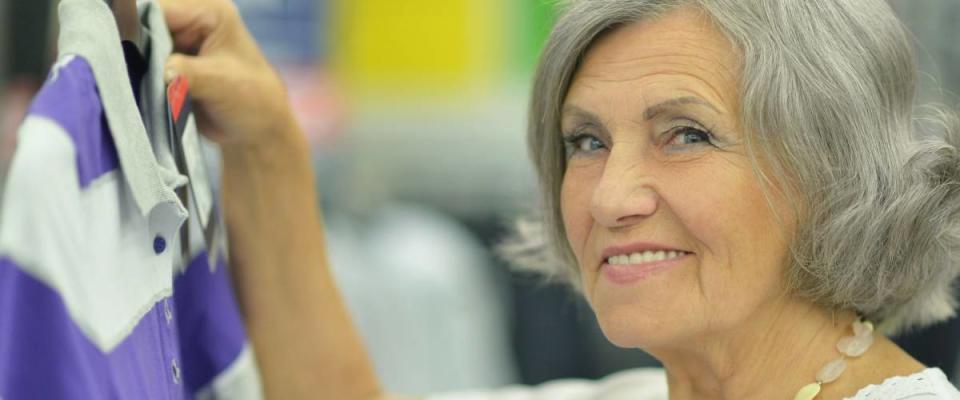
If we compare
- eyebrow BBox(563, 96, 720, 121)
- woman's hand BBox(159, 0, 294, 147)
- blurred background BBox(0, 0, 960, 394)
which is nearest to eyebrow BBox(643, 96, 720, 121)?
eyebrow BBox(563, 96, 720, 121)

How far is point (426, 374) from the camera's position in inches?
129

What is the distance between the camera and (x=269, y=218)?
1.92 m

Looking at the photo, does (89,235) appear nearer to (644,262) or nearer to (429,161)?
(644,262)

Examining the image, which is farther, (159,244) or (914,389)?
(914,389)

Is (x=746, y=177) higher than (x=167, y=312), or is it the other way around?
(x=746, y=177)

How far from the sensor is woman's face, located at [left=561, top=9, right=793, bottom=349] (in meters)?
1.55

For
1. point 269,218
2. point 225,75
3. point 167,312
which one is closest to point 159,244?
point 167,312

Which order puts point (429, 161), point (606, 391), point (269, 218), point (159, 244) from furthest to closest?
point (429, 161) → point (606, 391) → point (269, 218) → point (159, 244)

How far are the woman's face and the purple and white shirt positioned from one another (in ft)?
1.82

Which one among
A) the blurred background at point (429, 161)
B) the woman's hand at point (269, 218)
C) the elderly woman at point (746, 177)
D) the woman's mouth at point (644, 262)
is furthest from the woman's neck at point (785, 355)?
the blurred background at point (429, 161)

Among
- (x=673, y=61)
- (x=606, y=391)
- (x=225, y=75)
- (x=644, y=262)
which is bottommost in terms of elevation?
(x=606, y=391)

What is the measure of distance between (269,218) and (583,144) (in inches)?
20.3

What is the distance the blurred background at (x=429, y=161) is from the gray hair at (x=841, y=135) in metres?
1.45

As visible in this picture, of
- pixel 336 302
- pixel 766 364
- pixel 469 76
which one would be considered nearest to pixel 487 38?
pixel 469 76
